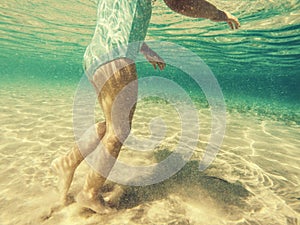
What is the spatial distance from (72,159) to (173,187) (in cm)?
163

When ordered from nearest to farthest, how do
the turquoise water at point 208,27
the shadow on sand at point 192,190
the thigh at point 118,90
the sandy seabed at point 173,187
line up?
the thigh at point 118,90 < the sandy seabed at point 173,187 < the shadow on sand at point 192,190 < the turquoise water at point 208,27

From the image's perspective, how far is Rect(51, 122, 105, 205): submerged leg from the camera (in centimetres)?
297

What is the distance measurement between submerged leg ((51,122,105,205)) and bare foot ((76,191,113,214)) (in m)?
0.44

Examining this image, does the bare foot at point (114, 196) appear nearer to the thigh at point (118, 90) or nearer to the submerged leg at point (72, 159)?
the submerged leg at point (72, 159)

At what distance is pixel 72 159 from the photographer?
2.99 meters

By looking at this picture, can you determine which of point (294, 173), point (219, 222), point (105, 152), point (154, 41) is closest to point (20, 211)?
point (105, 152)

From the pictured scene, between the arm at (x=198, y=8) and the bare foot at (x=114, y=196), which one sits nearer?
the arm at (x=198, y=8)

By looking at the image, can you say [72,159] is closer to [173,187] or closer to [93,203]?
[93,203]

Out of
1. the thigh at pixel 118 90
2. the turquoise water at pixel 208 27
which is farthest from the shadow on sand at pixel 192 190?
the turquoise water at pixel 208 27

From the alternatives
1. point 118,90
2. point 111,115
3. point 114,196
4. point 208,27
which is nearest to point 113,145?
point 111,115

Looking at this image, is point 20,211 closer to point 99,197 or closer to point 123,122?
point 99,197

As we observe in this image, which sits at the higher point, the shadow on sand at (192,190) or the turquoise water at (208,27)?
the turquoise water at (208,27)

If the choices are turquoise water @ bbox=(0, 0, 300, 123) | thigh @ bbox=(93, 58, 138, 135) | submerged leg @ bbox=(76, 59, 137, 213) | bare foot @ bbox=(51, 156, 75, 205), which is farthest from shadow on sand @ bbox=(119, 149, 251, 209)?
turquoise water @ bbox=(0, 0, 300, 123)

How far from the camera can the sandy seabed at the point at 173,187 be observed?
272 cm
